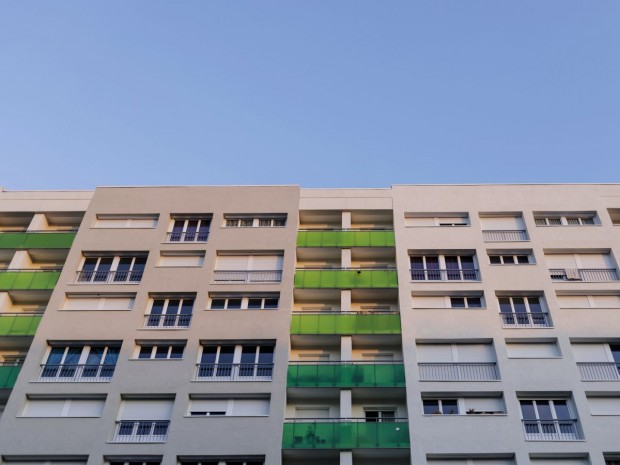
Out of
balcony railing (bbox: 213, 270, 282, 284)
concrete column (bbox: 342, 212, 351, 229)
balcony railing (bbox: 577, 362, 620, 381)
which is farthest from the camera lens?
concrete column (bbox: 342, 212, 351, 229)

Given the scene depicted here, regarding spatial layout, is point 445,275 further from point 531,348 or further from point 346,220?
point 346,220

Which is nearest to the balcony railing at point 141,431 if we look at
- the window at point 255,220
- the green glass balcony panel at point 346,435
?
the green glass balcony panel at point 346,435

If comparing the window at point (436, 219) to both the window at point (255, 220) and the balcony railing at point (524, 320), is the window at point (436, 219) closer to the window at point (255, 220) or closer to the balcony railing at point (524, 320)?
the balcony railing at point (524, 320)

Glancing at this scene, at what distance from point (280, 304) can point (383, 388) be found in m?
5.68

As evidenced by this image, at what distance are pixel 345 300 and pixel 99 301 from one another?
10661mm

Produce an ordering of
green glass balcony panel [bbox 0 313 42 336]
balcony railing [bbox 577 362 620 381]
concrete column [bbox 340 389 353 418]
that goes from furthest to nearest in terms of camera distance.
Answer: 1. green glass balcony panel [bbox 0 313 42 336]
2. balcony railing [bbox 577 362 620 381]
3. concrete column [bbox 340 389 353 418]

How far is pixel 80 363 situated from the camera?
26453 millimetres

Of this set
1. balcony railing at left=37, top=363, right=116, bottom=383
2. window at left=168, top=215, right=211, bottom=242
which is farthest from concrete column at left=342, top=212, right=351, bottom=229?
balcony railing at left=37, top=363, right=116, bottom=383

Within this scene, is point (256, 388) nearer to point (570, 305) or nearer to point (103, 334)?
point (103, 334)

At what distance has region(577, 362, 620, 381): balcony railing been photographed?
25297 millimetres

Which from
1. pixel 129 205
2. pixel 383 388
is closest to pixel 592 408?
pixel 383 388

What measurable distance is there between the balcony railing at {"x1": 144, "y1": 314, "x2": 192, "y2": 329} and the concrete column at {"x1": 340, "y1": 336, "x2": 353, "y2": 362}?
6.40m

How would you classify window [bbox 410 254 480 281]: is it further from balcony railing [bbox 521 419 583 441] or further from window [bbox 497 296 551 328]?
balcony railing [bbox 521 419 583 441]

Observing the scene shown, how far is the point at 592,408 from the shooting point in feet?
80.3
